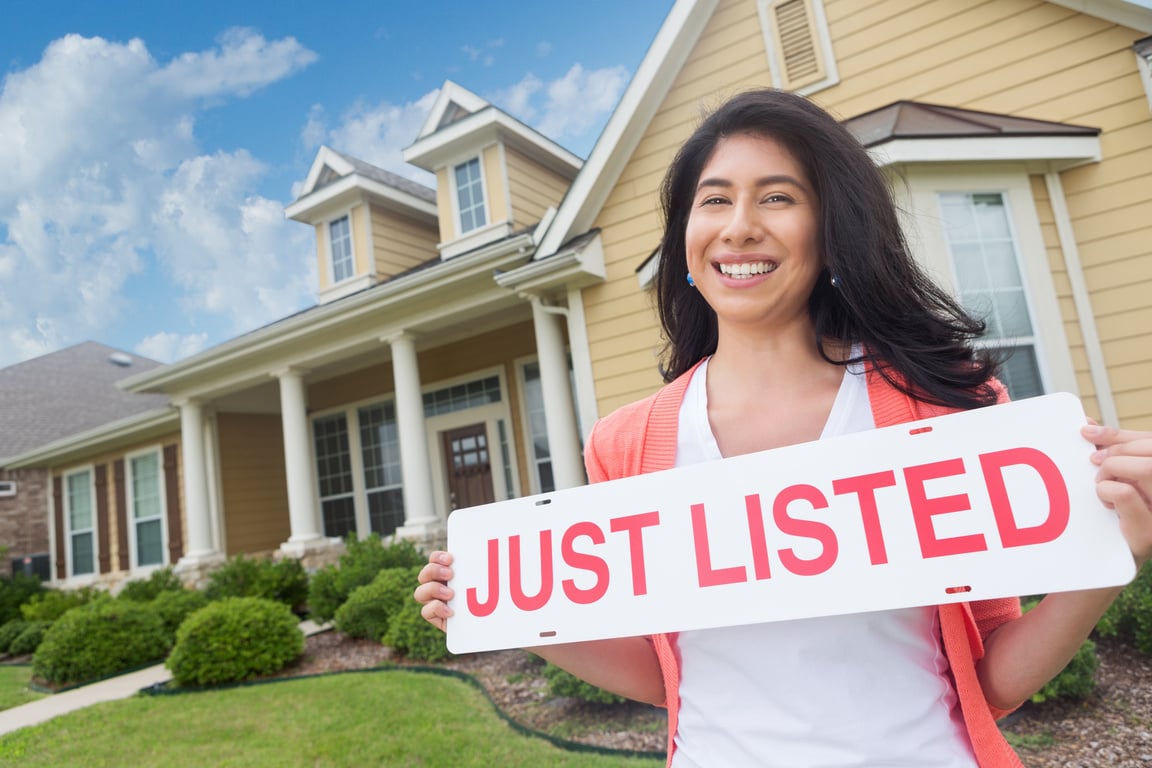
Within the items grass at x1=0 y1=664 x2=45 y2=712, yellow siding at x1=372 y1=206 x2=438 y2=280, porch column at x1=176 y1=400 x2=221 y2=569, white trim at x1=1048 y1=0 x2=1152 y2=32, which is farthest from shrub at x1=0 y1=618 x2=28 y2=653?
white trim at x1=1048 y1=0 x2=1152 y2=32

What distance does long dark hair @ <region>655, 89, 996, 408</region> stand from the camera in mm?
1249

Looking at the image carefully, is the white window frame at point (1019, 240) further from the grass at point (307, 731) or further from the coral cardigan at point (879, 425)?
the coral cardigan at point (879, 425)

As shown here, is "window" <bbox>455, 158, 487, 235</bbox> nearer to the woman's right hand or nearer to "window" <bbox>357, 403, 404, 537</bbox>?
"window" <bbox>357, 403, 404, 537</bbox>

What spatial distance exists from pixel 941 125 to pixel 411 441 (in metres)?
7.38

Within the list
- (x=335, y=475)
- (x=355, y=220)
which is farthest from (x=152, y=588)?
(x=355, y=220)

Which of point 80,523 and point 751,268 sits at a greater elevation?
point 80,523

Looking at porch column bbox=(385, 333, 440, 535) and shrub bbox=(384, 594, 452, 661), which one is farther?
porch column bbox=(385, 333, 440, 535)

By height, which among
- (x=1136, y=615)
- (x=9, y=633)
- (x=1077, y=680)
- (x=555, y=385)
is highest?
→ (x=555, y=385)

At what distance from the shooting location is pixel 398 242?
1316 cm

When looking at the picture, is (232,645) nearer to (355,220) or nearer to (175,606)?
(175,606)

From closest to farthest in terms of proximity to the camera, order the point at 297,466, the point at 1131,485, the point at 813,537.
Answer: the point at 1131,485, the point at 813,537, the point at 297,466

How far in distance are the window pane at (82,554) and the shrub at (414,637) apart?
13.6 meters

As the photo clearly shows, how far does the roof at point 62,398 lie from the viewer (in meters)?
22.5

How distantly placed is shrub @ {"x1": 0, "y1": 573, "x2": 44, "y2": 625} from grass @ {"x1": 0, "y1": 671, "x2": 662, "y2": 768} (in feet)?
32.2
